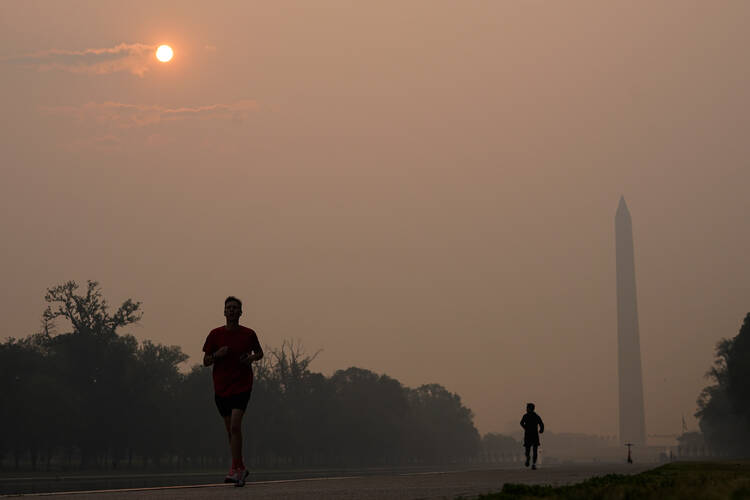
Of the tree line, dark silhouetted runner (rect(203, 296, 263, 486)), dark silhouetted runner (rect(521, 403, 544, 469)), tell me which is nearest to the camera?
dark silhouetted runner (rect(203, 296, 263, 486))

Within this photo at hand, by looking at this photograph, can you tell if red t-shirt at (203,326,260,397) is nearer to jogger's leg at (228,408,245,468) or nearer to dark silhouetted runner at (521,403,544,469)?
jogger's leg at (228,408,245,468)

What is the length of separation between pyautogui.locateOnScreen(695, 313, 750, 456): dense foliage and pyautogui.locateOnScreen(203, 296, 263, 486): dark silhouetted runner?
79928mm

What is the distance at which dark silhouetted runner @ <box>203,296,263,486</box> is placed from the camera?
44.3 feet

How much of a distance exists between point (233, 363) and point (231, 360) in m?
0.05

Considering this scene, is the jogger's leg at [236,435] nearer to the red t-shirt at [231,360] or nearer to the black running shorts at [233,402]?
the black running shorts at [233,402]

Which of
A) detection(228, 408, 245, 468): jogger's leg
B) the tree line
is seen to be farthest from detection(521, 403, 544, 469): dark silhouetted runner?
the tree line

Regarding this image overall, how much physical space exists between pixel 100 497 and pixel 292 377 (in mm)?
107810

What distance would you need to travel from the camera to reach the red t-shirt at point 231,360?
44.3 feet

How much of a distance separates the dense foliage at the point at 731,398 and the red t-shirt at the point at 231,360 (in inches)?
3151

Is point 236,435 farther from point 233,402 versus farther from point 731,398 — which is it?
point 731,398

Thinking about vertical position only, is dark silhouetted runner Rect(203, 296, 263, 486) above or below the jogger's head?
below

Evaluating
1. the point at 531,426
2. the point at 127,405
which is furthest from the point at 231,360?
the point at 127,405

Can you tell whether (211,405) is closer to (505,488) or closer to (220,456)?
(220,456)

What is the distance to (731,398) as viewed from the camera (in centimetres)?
9325
